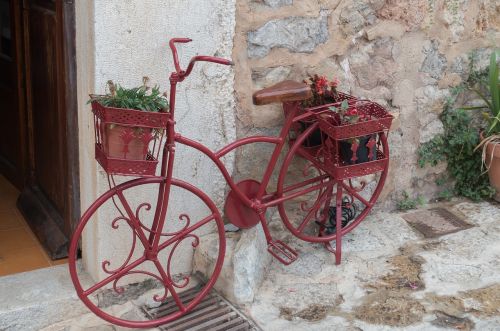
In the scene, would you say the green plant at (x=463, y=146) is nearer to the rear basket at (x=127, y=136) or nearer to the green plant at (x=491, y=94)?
the green plant at (x=491, y=94)

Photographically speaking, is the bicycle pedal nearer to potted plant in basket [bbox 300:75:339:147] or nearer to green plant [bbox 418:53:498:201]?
potted plant in basket [bbox 300:75:339:147]

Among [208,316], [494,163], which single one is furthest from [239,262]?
[494,163]

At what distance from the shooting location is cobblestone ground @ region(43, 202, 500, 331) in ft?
10.5

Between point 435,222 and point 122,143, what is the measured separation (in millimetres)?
2208

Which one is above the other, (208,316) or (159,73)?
(159,73)

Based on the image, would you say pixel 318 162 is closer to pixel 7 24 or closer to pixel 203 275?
pixel 203 275

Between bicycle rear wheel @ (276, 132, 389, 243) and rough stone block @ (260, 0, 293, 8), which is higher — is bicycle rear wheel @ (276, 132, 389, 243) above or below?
below

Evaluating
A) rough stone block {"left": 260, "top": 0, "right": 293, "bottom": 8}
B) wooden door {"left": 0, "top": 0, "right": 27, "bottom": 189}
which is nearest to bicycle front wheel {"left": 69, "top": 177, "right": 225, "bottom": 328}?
rough stone block {"left": 260, "top": 0, "right": 293, "bottom": 8}

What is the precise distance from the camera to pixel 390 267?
3.66 metres

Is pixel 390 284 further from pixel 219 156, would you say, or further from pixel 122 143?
pixel 122 143

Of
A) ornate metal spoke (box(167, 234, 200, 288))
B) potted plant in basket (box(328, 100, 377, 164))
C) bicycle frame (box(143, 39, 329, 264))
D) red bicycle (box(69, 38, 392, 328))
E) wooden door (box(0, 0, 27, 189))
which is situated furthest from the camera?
wooden door (box(0, 0, 27, 189))

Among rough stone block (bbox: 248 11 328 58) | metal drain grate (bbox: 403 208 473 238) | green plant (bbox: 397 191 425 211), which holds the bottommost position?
metal drain grate (bbox: 403 208 473 238)

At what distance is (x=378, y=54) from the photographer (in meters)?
3.95

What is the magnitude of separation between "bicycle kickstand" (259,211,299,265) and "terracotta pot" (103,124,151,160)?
994 millimetres
